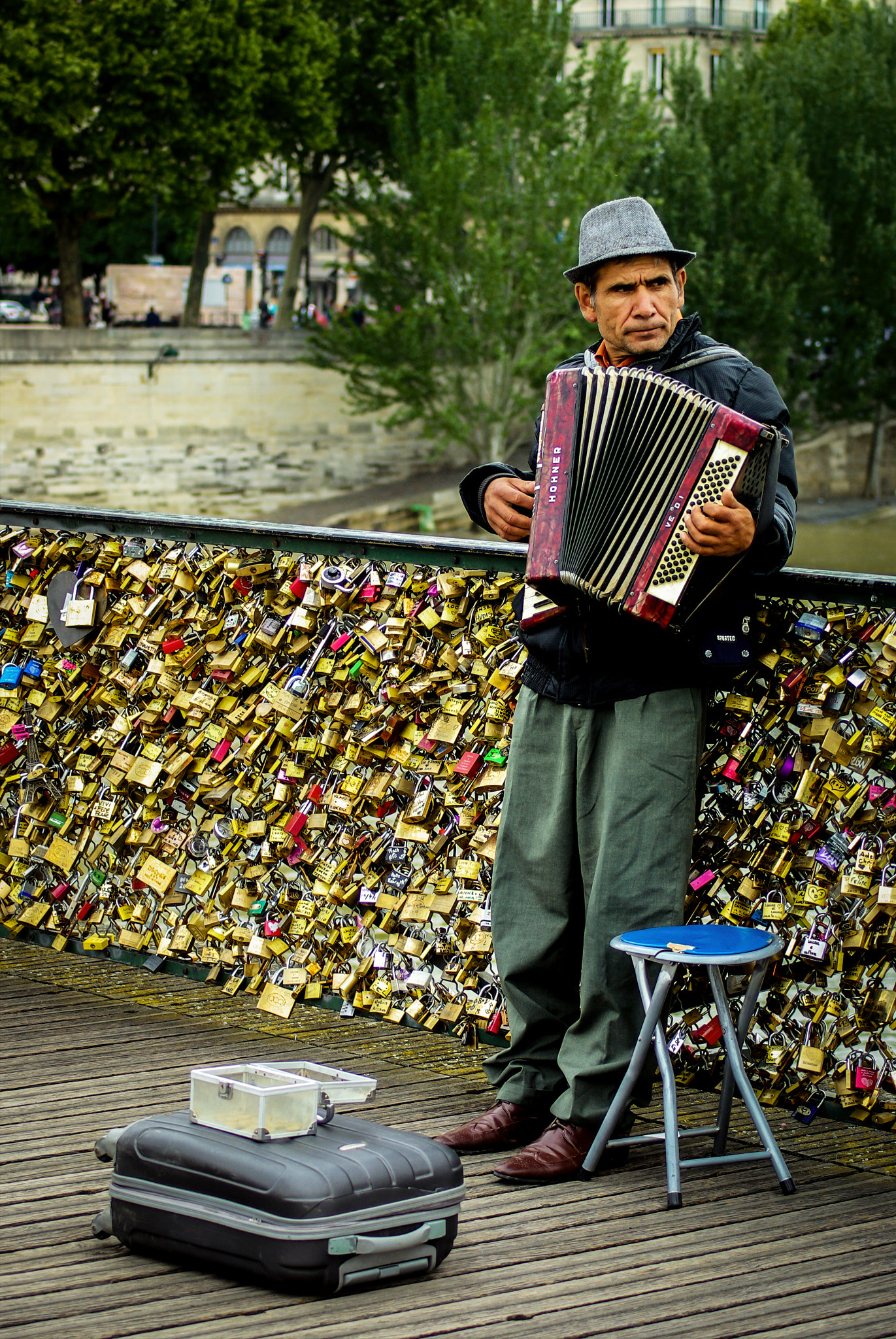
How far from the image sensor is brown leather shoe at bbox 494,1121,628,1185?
348 centimetres

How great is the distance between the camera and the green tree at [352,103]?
120ft

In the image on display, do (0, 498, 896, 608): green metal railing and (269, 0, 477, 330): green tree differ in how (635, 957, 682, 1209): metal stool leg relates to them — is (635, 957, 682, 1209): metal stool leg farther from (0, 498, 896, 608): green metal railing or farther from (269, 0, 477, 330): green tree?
(269, 0, 477, 330): green tree

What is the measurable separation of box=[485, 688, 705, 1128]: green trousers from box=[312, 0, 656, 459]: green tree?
32.9 metres

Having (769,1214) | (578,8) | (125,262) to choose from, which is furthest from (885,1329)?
(578,8)

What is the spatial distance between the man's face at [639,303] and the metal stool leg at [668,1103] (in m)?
1.27

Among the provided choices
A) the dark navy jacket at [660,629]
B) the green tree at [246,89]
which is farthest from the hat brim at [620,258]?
the green tree at [246,89]

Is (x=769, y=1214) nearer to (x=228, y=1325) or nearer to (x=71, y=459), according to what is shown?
(x=228, y=1325)

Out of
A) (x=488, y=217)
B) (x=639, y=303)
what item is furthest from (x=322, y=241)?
(x=639, y=303)

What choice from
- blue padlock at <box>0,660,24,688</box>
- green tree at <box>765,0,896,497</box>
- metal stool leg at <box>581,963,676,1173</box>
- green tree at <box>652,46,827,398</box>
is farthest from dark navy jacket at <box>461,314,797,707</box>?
green tree at <box>765,0,896,497</box>

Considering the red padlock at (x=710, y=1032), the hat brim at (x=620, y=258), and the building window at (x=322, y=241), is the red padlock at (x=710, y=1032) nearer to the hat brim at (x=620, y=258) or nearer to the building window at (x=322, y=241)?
the hat brim at (x=620, y=258)

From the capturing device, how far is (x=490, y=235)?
36125 mm

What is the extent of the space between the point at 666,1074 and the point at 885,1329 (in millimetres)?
642

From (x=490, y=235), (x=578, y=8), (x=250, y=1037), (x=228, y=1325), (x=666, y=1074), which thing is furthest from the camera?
(x=578, y=8)

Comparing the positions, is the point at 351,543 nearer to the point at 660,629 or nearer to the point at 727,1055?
the point at 660,629
